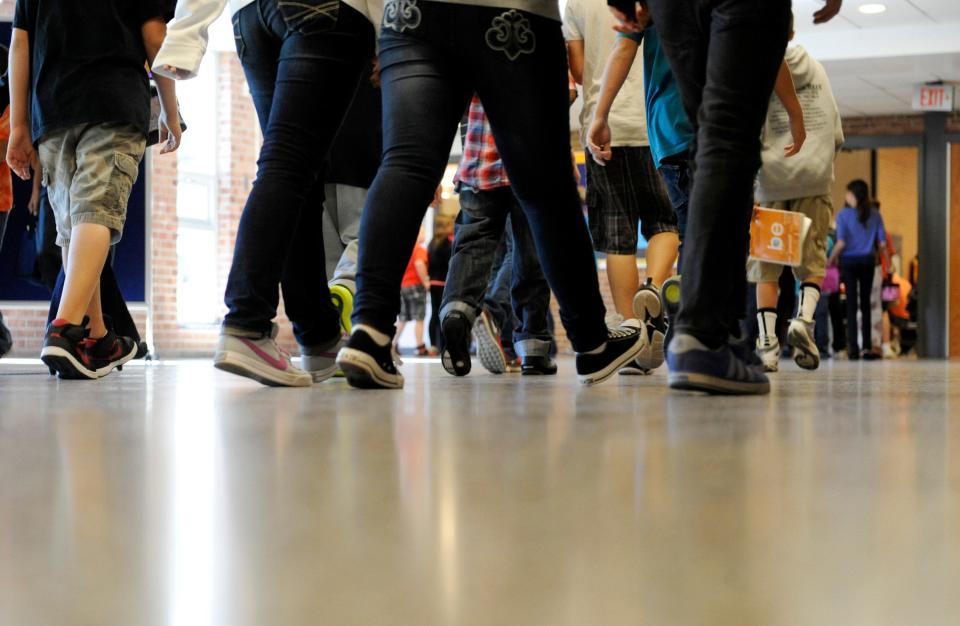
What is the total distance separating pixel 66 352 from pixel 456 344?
1.10 m

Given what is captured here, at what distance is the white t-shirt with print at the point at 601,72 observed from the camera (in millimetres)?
3678

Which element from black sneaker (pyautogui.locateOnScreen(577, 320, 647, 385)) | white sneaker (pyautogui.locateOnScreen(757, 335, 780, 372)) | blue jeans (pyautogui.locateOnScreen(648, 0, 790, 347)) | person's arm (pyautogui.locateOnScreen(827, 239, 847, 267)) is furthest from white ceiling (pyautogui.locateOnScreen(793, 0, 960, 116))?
blue jeans (pyautogui.locateOnScreen(648, 0, 790, 347))

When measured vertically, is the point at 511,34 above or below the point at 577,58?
below

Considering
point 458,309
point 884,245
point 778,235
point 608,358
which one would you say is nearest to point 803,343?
point 778,235

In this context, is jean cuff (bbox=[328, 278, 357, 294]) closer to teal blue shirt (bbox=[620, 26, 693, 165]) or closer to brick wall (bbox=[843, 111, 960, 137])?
teal blue shirt (bbox=[620, 26, 693, 165])

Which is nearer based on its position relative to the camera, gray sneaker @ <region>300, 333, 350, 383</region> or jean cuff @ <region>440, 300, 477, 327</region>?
gray sneaker @ <region>300, 333, 350, 383</region>

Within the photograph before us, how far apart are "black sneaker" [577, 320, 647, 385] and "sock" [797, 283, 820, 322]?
2219mm

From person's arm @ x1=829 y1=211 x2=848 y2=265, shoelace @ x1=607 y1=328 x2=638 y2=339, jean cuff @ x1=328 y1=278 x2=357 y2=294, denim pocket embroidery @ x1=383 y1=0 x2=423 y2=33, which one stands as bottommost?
shoelace @ x1=607 y1=328 x2=638 y2=339

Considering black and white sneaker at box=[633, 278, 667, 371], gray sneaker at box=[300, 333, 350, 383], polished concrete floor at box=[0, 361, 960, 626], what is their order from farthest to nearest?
black and white sneaker at box=[633, 278, 667, 371] < gray sneaker at box=[300, 333, 350, 383] < polished concrete floor at box=[0, 361, 960, 626]

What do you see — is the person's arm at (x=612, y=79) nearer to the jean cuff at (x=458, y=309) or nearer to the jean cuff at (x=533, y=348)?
the jean cuff at (x=458, y=309)

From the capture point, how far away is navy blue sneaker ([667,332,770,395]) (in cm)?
190

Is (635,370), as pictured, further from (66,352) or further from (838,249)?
(838,249)

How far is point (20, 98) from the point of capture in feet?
10.5

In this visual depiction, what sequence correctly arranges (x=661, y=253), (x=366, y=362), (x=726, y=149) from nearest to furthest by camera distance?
(x=726, y=149), (x=366, y=362), (x=661, y=253)
